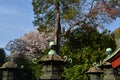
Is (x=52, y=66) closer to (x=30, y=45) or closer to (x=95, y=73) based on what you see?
(x=95, y=73)

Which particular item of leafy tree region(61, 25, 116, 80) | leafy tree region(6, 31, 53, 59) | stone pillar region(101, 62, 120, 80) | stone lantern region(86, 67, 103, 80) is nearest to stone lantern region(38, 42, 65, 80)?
stone lantern region(86, 67, 103, 80)

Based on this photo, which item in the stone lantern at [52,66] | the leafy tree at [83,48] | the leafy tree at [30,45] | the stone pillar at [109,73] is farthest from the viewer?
the leafy tree at [30,45]

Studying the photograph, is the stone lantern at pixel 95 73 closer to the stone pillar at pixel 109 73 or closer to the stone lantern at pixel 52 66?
the stone pillar at pixel 109 73

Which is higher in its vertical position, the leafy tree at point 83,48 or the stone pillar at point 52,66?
the leafy tree at point 83,48

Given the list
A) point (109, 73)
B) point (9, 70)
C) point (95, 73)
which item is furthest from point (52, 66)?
point (109, 73)

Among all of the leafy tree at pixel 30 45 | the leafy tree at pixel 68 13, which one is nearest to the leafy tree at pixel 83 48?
the leafy tree at pixel 68 13

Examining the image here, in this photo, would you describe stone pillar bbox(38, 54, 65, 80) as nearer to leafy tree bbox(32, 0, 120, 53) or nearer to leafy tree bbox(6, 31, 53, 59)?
leafy tree bbox(32, 0, 120, 53)

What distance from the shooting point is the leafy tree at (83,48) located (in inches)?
1095

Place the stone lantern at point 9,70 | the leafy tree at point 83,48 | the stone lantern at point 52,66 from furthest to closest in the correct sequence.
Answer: the leafy tree at point 83,48 → the stone lantern at point 9,70 → the stone lantern at point 52,66

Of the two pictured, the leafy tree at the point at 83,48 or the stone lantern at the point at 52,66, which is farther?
the leafy tree at the point at 83,48

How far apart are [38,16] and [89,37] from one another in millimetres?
5033

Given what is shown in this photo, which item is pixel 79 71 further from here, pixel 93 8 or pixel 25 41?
pixel 25 41

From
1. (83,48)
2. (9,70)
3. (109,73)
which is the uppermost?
(83,48)

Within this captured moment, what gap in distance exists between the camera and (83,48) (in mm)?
29500
